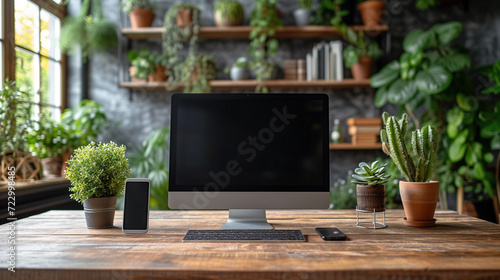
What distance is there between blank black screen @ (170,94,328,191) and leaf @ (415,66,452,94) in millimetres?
1618

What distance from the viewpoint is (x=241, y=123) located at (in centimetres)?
136

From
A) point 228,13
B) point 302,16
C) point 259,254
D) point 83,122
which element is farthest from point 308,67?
point 259,254

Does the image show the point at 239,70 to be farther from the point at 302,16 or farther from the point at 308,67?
the point at 302,16

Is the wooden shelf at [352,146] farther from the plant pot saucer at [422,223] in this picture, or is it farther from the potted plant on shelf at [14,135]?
the potted plant on shelf at [14,135]

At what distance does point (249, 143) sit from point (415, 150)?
1.99ft

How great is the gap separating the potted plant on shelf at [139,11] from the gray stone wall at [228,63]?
7.9 inches

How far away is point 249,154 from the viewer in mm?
1346

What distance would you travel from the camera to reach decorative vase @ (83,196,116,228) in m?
1.28

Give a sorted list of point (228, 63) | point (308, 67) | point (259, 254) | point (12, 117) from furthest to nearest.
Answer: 1. point (228, 63)
2. point (308, 67)
3. point (12, 117)
4. point (259, 254)

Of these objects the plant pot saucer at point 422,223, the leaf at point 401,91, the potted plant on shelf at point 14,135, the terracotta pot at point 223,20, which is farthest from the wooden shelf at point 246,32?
the plant pot saucer at point 422,223

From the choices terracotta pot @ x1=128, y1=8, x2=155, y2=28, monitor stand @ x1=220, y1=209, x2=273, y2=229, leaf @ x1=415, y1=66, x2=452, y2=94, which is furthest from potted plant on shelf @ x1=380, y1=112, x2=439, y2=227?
terracotta pot @ x1=128, y1=8, x2=155, y2=28

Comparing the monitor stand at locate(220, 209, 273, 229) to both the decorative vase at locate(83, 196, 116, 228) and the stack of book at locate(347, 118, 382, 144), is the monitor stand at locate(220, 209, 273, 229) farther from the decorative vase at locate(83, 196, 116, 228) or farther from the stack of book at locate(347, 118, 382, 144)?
the stack of book at locate(347, 118, 382, 144)

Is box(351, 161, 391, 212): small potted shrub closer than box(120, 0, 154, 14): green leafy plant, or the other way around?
box(351, 161, 391, 212): small potted shrub

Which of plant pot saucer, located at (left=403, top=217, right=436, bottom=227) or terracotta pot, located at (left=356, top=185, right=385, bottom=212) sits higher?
terracotta pot, located at (left=356, top=185, right=385, bottom=212)
